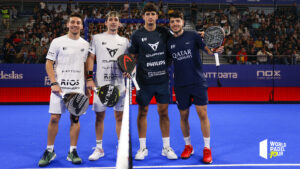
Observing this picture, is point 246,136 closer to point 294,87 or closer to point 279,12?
point 294,87

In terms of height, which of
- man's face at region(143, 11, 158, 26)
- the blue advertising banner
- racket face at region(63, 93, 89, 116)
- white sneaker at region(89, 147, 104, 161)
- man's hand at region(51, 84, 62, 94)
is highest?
man's face at region(143, 11, 158, 26)

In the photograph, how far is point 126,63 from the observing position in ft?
12.8

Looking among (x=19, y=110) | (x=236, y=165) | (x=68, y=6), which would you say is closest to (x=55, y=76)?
(x=236, y=165)

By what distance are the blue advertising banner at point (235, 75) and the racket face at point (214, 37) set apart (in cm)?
724

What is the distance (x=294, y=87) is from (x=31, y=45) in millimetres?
12348

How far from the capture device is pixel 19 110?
8969 mm

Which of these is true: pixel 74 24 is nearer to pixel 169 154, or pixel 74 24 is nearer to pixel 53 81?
pixel 53 81

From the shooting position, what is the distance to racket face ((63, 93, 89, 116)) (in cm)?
379

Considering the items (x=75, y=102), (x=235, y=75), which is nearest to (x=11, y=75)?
(x=75, y=102)

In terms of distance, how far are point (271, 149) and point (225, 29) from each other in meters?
10.8

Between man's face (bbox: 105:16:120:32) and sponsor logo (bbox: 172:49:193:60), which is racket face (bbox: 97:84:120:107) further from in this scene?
sponsor logo (bbox: 172:49:193:60)

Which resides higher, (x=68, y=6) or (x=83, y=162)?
(x=68, y=6)

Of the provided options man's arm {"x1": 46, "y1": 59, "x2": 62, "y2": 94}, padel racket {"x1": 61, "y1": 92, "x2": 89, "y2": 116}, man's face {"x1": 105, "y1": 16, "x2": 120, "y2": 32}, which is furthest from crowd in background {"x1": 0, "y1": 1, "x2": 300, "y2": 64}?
padel racket {"x1": 61, "y1": 92, "x2": 89, "y2": 116}

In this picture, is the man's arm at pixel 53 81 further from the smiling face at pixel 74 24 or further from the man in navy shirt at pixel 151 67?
the man in navy shirt at pixel 151 67
